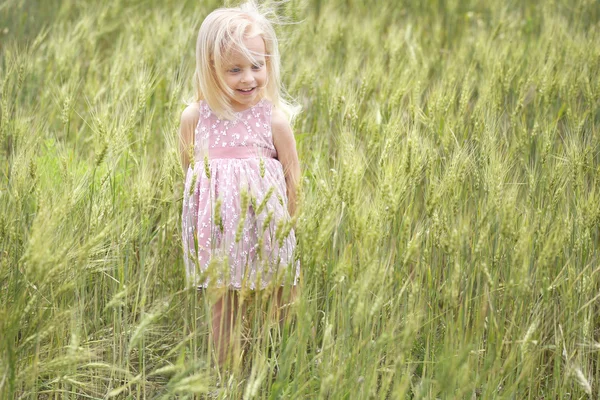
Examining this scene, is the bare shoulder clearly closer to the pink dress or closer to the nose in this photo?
the pink dress

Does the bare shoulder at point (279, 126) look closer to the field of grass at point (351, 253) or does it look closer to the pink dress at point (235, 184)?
the pink dress at point (235, 184)

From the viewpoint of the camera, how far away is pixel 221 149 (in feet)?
6.54

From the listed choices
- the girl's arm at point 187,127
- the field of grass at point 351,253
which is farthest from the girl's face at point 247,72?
the field of grass at point 351,253

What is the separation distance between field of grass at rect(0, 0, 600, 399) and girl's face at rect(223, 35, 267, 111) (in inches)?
9.1

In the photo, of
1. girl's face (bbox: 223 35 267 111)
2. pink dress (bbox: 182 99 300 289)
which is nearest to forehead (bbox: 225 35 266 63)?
girl's face (bbox: 223 35 267 111)

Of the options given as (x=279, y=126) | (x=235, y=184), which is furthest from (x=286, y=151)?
(x=235, y=184)

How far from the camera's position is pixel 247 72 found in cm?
195

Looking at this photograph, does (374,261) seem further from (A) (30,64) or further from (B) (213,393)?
(A) (30,64)

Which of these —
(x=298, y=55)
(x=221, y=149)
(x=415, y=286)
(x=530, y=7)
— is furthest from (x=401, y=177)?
(x=530, y=7)

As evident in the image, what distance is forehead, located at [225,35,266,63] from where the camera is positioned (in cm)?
195

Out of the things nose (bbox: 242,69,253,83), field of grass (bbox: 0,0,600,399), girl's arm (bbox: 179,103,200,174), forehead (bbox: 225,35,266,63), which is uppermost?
forehead (bbox: 225,35,266,63)

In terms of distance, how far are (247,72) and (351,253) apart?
540mm

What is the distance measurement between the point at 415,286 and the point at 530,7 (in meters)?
3.43

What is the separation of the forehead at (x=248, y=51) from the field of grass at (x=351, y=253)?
28 centimetres
